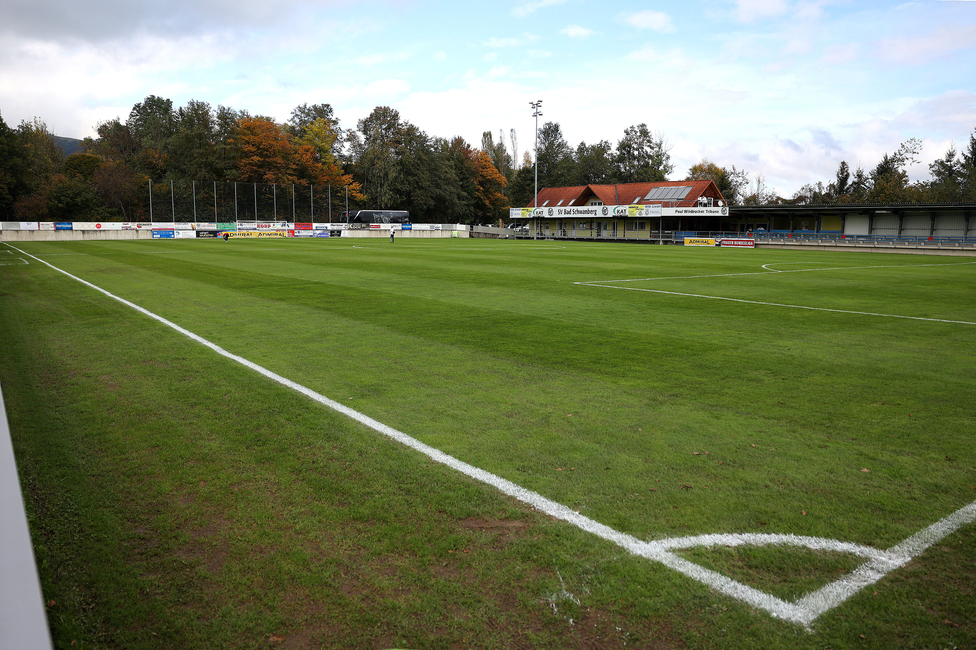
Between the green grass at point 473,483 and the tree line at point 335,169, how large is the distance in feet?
223

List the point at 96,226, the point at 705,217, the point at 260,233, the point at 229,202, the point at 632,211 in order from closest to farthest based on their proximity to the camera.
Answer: the point at 96,226 < the point at 260,233 < the point at 229,202 < the point at 705,217 < the point at 632,211

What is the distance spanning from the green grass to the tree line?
6806 centimetres

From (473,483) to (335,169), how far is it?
8688 cm

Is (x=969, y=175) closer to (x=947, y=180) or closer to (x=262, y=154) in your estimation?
(x=947, y=180)

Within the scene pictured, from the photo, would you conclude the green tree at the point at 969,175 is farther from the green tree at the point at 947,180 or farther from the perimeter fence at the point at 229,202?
the perimeter fence at the point at 229,202

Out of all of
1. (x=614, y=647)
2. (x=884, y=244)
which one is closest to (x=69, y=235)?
(x=614, y=647)

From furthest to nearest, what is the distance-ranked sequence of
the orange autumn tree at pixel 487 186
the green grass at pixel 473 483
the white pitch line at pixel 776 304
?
the orange autumn tree at pixel 487 186, the white pitch line at pixel 776 304, the green grass at pixel 473 483

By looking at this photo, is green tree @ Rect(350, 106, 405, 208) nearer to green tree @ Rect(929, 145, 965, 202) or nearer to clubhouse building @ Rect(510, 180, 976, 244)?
clubhouse building @ Rect(510, 180, 976, 244)

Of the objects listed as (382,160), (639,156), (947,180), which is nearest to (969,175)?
(947,180)

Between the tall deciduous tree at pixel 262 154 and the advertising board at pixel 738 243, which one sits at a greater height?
the tall deciduous tree at pixel 262 154

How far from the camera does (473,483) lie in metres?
4.32

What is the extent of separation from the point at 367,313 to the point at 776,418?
7919 millimetres

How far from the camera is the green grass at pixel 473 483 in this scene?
9.67 feet

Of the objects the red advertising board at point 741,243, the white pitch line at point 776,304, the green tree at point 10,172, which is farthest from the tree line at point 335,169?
the white pitch line at point 776,304
